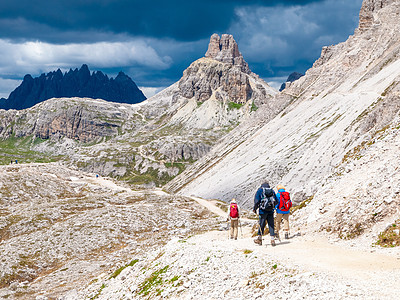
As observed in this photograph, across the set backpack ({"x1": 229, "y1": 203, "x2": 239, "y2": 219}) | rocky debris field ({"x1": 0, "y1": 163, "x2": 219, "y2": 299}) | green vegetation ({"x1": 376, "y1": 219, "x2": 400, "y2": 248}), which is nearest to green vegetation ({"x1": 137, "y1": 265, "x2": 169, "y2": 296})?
backpack ({"x1": 229, "y1": 203, "x2": 239, "y2": 219})

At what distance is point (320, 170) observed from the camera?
9456 cm

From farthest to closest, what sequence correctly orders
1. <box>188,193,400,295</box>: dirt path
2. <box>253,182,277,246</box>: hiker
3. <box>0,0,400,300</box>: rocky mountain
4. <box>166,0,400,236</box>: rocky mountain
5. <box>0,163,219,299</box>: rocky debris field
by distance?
<box>166,0,400,236</box>: rocky mountain → <box>0,163,219,299</box>: rocky debris field → <box>253,182,277,246</box>: hiker → <box>0,0,400,300</box>: rocky mountain → <box>188,193,400,295</box>: dirt path

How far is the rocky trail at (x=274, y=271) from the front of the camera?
1405 cm

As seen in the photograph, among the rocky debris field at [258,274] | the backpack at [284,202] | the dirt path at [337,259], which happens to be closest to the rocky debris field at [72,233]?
the rocky debris field at [258,274]

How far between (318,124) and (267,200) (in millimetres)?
110742

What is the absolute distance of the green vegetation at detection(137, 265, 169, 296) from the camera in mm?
22062

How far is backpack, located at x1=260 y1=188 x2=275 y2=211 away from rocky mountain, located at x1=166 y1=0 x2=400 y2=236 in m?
16.2

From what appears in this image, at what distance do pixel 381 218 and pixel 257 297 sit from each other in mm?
11464

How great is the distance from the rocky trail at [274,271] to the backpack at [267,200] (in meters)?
2.65

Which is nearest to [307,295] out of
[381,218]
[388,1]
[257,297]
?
[257,297]

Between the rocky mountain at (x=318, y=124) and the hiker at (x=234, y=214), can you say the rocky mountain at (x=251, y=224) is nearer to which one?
the rocky mountain at (x=318, y=124)

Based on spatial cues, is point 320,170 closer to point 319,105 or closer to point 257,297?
point 319,105

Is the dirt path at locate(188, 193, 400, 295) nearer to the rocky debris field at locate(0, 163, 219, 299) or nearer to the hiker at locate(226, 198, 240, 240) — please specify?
the hiker at locate(226, 198, 240, 240)

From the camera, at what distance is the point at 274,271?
1709 cm
